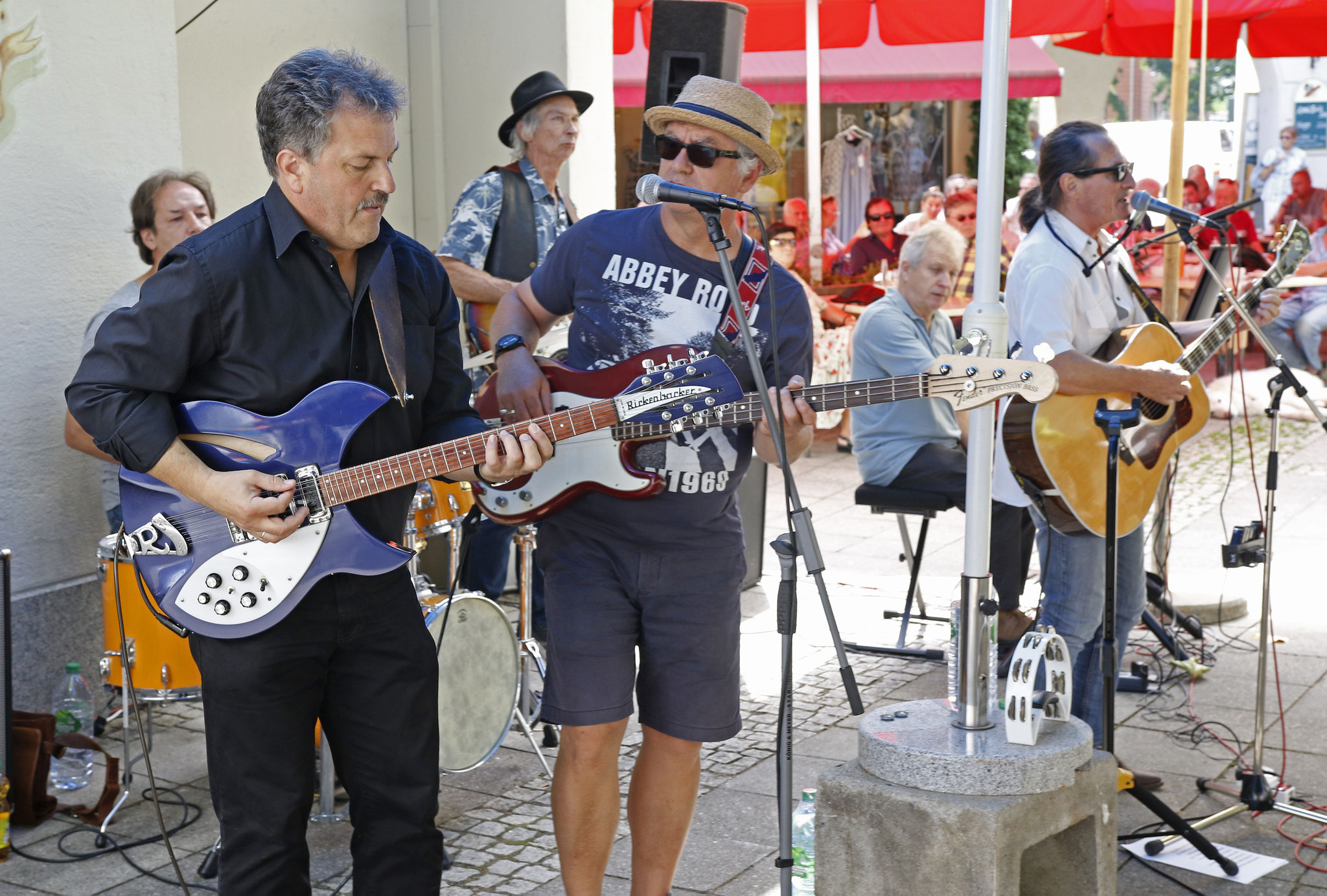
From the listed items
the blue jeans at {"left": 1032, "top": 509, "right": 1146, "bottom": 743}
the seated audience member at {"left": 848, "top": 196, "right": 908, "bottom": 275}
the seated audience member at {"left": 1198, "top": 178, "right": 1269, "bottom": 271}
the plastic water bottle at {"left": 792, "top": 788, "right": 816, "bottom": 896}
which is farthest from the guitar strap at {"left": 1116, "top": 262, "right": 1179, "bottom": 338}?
the seated audience member at {"left": 848, "top": 196, "right": 908, "bottom": 275}

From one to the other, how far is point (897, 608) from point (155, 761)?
3319 millimetres

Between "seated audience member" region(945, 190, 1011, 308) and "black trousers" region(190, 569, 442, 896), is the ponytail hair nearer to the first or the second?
"black trousers" region(190, 569, 442, 896)

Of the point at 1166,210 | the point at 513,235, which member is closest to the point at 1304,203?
the point at 513,235

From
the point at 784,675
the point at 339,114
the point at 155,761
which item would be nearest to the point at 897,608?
the point at 155,761

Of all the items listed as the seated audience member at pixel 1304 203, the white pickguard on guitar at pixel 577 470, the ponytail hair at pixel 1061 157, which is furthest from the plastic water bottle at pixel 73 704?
the seated audience member at pixel 1304 203

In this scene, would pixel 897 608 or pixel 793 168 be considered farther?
pixel 793 168

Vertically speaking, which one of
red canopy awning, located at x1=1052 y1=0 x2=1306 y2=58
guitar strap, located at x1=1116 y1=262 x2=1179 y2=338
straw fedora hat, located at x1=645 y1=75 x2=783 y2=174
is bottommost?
guitar strap, located at x1=1116 y1=262 x2=1179 y2=338

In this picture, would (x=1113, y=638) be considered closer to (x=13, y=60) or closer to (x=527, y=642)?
(x=527, y=642)

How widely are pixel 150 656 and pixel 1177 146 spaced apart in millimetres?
4502

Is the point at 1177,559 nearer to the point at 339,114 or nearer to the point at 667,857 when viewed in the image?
the point at 667,857

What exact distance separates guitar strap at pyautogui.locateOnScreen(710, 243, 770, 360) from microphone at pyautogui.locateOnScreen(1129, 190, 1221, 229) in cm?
120

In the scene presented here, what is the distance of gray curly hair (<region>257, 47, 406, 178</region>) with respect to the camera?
2.34m

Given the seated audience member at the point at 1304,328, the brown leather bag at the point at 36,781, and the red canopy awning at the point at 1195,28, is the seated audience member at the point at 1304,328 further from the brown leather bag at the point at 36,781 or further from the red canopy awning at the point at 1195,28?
the brown leather bag at the point at 36,781

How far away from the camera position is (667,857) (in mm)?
2994
